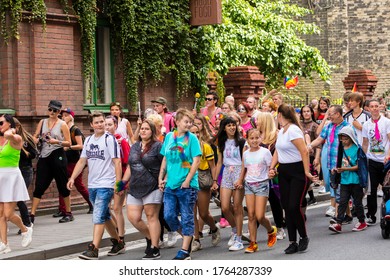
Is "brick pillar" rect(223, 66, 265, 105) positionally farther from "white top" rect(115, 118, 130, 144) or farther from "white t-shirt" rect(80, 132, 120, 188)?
"white t-shirt" rect(80, 132, 120, 188)

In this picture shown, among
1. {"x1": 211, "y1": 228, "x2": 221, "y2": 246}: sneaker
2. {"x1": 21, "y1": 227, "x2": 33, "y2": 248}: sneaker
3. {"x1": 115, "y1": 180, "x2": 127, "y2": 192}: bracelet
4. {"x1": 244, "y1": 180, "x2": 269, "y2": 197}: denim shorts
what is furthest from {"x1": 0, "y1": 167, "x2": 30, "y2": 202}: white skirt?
{"x1": 244, "y1": 180, "x2": 269, "y2": 197}: denim shorts

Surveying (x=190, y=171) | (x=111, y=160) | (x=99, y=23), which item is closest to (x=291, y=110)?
(x=190, y=171)

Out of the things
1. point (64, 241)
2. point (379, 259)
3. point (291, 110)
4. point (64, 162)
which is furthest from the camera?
point (64, 162)

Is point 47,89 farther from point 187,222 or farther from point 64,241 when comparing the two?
point 187,222

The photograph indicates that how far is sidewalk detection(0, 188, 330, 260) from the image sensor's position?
11508 millimetres

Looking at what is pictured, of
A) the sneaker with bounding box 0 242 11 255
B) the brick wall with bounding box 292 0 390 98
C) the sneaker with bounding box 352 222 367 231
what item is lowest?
the sneaker with bounding box 352 222 367 231

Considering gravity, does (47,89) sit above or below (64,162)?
above

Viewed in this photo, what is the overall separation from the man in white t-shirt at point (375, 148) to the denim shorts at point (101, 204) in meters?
4.57

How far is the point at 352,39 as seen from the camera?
44281 mm

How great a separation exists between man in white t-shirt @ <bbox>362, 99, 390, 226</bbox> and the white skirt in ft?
17.9

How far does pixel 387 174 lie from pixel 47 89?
21.8 ft

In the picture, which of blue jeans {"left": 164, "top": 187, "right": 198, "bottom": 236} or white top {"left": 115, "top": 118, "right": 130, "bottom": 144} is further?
white top {"left": 115, "top": 118, "right": 130, "bottom": 144}

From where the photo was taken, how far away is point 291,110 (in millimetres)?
11508

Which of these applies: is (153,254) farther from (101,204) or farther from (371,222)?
(371,222)
